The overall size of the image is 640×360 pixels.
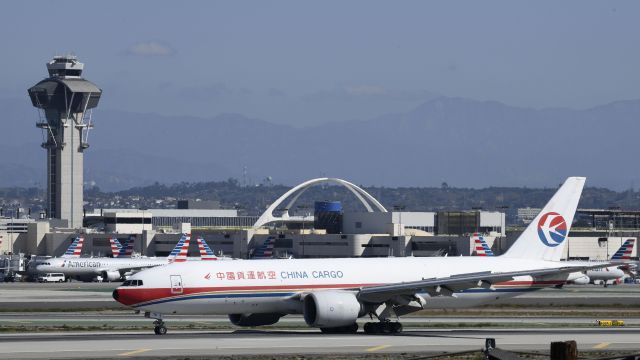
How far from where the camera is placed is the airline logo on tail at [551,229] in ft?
226

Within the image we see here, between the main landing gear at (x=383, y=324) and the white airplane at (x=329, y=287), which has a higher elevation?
the white airplane at (x=329, y=287)

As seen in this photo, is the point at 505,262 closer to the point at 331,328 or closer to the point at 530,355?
the point at 331,328

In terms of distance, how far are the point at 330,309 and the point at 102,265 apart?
333 feet

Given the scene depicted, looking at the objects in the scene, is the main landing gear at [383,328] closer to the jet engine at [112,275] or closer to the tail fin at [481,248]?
the tail fin at [481,248]

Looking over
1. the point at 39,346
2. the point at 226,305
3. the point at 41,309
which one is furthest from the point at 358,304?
the point at 41,309

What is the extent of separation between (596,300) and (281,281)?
4098 centimetres

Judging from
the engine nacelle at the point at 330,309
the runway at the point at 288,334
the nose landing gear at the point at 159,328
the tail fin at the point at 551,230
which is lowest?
the runway at the point at 288,334

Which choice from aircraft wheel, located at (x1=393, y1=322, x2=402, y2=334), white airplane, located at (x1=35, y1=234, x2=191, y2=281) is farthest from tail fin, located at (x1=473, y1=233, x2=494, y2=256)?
aircraft wheel, located at (x1=393, y1=322, x2=402, y2=334)

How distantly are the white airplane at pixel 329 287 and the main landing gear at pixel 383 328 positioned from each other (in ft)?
Answer: 0.16

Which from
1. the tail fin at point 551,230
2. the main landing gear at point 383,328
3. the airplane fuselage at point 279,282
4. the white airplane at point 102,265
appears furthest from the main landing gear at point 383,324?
the white airplane at point 102,265

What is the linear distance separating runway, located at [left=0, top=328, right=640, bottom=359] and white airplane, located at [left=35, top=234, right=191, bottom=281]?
93.3 meters

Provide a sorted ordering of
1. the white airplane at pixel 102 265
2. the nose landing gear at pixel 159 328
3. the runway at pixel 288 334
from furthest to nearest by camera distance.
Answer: the white airplane at pixel 102 265, the nose landing gear at pixel 159 328, the runway at pixel 288 334

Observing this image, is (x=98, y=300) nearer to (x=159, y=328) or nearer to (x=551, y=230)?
(x=159, y=328)

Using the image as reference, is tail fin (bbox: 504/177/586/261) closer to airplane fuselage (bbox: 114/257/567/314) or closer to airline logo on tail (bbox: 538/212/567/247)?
airline logo on tail (bbox: 538/212/567/247)
